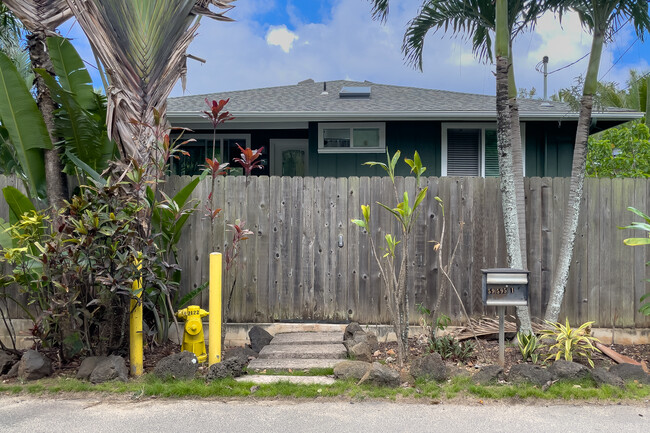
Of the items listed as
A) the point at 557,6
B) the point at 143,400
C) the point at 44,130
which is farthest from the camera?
the point at 557,6

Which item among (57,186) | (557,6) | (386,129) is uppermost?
(557,6)

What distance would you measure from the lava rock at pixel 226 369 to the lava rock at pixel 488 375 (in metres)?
2.41

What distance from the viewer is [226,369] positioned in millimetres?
4867

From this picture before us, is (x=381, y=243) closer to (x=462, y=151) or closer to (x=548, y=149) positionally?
(x=462, y=151)

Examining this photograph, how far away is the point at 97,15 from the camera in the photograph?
521 centimetres

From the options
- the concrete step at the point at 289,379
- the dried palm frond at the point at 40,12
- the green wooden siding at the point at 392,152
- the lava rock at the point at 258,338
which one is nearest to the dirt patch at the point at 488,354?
the concrete step at the point at 289,379

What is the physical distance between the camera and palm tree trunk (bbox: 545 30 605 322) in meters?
5.82

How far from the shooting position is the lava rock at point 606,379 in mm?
4645

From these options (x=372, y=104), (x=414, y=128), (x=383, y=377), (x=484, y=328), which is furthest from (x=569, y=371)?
(x=372, y=104)

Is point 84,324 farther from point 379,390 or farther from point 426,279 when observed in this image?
point 426,279

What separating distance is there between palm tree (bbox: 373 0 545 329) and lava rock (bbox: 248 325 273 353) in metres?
3.08

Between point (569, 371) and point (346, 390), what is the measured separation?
2.22 meters

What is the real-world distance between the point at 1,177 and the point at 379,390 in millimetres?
5515

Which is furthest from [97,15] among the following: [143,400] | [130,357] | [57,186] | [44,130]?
[143,400]
